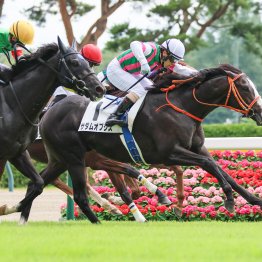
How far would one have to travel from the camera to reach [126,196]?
978cm

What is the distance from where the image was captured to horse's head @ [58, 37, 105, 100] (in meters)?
8.74

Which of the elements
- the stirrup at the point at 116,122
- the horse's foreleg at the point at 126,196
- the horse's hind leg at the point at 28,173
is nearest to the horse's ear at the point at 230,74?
the stirrup at the point at 116,122

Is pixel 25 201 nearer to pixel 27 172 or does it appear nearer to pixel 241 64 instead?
pixel 27 172

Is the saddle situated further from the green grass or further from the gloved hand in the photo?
A: the green grass

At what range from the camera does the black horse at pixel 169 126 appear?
9.13 metres

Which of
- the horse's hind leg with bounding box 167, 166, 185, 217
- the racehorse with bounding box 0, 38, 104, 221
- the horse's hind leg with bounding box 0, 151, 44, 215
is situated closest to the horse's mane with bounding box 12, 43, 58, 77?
the racehorse with bounding box 0, 38, 104, 221

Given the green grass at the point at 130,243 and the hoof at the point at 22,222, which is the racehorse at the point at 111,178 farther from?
the green grass at the point at 130,243

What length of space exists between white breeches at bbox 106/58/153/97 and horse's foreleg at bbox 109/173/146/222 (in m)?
0.99

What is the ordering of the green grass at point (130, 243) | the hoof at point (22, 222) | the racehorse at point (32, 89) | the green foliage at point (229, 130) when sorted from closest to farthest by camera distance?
the green grass at point (130, 243) < the racehorse at point (32, 89) < the hoof at point (22, 222) < the green foliage at point (229, 130)

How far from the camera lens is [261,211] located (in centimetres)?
993

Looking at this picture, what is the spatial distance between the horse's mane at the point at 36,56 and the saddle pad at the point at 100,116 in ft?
2.95

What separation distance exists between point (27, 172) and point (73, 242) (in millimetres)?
2175

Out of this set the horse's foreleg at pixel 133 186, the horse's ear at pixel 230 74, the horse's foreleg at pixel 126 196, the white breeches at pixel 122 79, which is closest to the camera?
the horse's ear at pixel 230 74

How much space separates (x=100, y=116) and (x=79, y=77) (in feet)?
2.73
